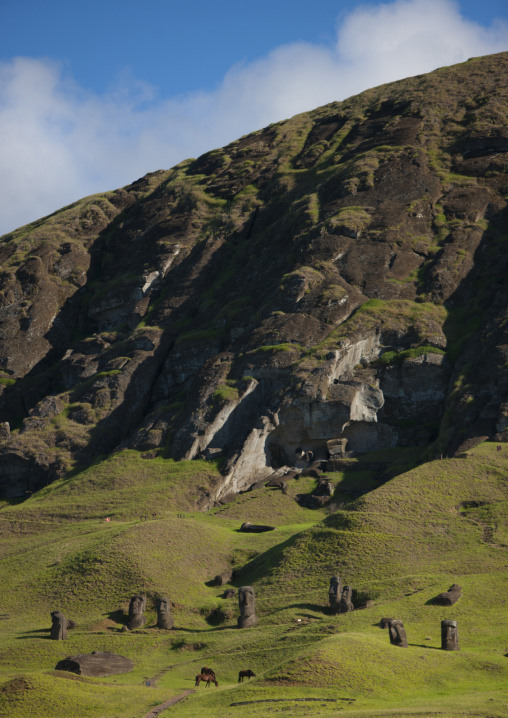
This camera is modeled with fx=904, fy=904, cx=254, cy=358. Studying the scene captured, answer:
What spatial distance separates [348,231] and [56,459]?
40998mm

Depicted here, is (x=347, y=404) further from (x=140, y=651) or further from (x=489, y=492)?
(x=140, y=651)

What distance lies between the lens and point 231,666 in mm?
42938

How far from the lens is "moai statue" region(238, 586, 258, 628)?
50969 millimetres

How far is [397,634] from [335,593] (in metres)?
8.38

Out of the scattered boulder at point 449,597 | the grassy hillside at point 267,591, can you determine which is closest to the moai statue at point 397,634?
the grassy hillside at point 267,591

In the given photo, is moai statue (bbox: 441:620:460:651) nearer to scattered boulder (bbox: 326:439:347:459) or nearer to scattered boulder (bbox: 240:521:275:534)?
scattered boulder (bbox: 240:521:275:534)

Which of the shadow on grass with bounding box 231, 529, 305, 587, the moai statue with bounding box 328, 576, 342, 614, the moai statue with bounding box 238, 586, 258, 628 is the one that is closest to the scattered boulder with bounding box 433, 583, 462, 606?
the moai statue with bounding box 328, 576, 342, 614

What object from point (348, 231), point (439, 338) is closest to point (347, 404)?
point (439, 338)

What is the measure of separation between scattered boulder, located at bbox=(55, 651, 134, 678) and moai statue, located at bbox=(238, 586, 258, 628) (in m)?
8.69

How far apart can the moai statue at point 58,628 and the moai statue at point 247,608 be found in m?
9.73

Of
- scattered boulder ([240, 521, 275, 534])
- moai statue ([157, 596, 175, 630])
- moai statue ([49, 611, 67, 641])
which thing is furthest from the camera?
scattered boulder ([240, 521, 275, 534])

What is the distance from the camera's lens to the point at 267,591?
181 feet

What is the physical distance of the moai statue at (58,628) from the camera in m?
48.9

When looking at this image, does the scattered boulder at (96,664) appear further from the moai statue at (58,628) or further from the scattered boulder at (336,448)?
the scattered boulder at (336,448)
